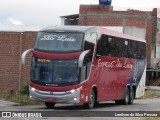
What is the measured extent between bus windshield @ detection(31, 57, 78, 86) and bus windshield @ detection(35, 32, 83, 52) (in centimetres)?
55

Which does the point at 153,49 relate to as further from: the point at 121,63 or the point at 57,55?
the point at 57,55

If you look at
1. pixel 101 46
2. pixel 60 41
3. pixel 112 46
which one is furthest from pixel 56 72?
pixel 112 46

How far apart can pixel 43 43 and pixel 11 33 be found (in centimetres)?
890

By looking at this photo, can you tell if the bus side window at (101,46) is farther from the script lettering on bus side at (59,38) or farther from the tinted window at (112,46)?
the script lettering on bus side at (59,38)

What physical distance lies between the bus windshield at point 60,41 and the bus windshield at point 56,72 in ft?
1.79

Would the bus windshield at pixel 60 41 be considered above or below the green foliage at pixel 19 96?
above

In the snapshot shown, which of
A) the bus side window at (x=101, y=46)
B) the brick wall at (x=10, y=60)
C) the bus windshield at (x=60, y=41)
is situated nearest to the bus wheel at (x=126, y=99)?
the bus side window at (x=101, y=46)

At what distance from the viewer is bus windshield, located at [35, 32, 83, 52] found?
2302 cm

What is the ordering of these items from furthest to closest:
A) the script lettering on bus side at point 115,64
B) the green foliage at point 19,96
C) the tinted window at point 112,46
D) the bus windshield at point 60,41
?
the green foliage at point 19,96, the script lettering on bus side at point 115,64, the tinted window at point 112,46, the bus windshield at point 60,41

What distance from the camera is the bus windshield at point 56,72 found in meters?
22.9

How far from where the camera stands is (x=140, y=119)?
714 inches

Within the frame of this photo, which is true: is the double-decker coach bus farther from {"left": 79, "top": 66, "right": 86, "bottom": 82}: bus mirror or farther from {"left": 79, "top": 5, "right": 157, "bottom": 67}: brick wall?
{"left": 79, "top": 5, "right": 157, "bottom": 67}: brick wall

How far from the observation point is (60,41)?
23.2m

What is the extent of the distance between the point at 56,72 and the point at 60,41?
1388 millimetres
